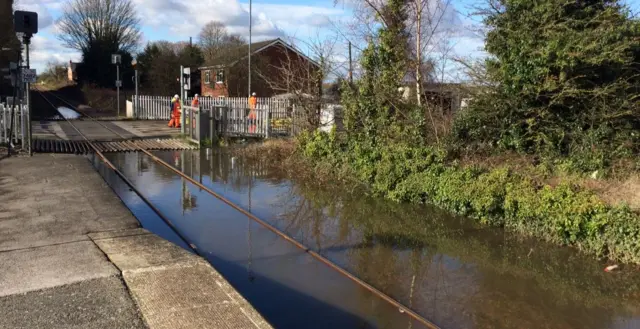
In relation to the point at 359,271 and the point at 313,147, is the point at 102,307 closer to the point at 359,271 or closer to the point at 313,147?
the point at 359,271

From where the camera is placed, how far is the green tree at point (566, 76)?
918cm

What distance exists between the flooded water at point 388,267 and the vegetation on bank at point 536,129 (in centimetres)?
47

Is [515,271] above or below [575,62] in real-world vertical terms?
below

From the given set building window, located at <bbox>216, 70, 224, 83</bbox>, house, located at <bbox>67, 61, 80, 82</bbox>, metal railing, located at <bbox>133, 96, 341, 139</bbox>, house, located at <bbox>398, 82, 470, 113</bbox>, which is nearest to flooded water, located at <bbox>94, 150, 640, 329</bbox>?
house, located at <bbox>398, 82, 470, 113</bbox>

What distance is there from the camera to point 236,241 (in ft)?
24.1

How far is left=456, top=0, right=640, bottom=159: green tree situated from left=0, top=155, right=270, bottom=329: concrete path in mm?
7365

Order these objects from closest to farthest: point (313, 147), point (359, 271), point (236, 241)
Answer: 1. point (359, 271)
2. point (236, 241)
3. point (313, 147)

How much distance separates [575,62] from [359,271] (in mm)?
5874

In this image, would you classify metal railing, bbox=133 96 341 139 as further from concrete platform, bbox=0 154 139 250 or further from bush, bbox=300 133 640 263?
concrete platform, bbox=0 154 139 250

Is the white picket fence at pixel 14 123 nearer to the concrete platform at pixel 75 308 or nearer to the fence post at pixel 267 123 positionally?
the fence post at pixel 267 123

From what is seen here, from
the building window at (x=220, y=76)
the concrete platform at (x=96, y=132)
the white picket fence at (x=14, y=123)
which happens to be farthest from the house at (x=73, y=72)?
the white picket fence at (x=14, y=123)

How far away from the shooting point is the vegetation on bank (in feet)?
26.4

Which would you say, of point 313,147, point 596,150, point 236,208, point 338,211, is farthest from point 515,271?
point 313,147

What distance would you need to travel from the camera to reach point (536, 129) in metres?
10.2
